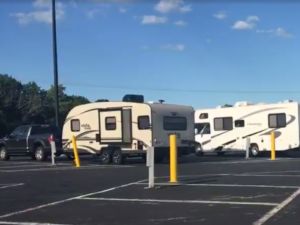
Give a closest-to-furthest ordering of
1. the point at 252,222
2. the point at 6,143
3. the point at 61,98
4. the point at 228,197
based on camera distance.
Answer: the point at 252,222, the point at 228,197, the point at 6,143, the point at 61,98

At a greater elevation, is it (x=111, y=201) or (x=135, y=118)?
(x=135, y=118)

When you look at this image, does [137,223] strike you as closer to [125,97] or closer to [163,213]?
[163,213]

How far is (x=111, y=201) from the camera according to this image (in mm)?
10930

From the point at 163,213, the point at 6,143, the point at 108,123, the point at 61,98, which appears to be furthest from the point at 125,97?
the point at 61,98

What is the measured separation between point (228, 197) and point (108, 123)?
40.6 ft

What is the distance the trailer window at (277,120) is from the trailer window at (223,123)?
244 centimetres

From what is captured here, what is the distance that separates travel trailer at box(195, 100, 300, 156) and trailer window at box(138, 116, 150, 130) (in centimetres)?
848

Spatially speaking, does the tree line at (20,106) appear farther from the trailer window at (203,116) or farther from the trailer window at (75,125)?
the trailer window at (75,125)

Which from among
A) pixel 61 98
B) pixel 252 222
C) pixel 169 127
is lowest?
pixel 252 222

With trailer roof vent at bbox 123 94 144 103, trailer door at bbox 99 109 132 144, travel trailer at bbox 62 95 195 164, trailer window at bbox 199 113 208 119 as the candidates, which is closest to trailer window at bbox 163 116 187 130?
travel trailer at bbox 62 95 195 164

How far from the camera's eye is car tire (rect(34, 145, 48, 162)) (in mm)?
25547

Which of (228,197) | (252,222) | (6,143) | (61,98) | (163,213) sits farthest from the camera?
(61,98)

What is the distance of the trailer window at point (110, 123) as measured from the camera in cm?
2280

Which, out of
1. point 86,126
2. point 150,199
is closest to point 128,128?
point 86,126
